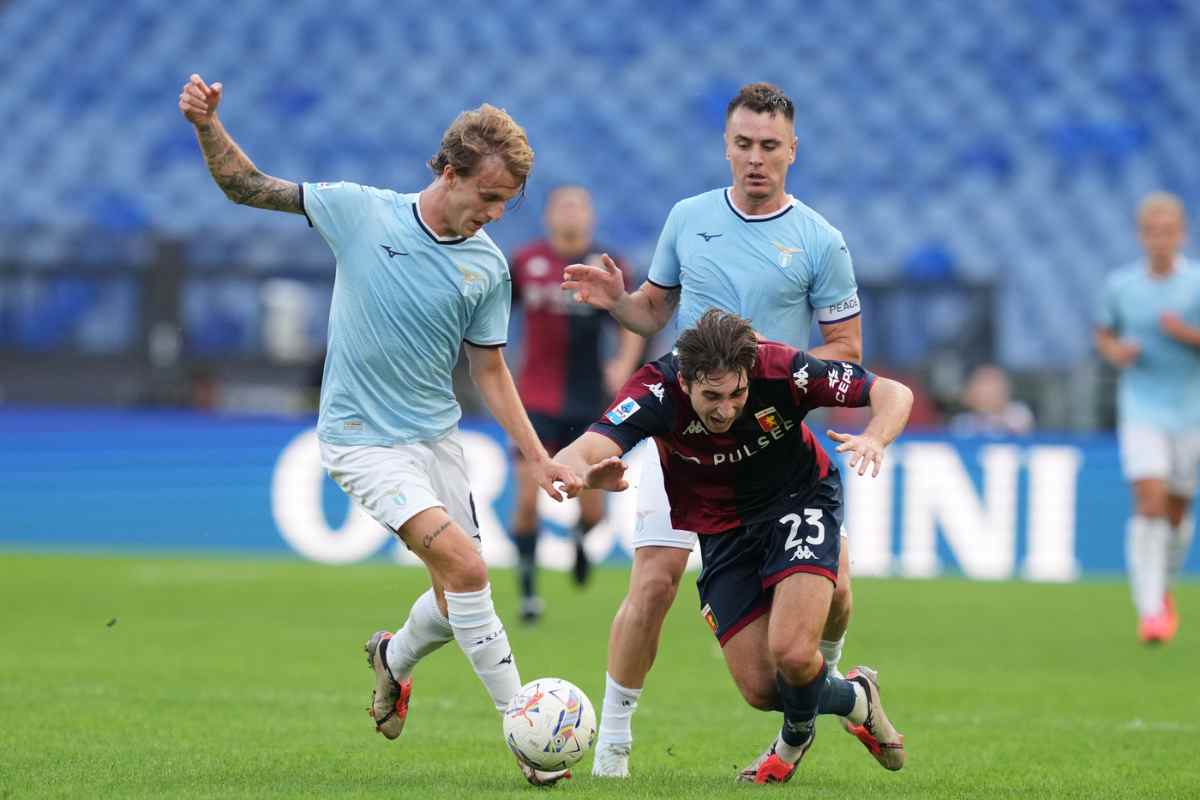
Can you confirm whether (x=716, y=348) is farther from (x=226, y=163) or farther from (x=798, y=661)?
(x=226, y=163)

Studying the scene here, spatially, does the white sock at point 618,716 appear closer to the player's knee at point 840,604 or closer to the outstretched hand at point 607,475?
the player's knee at point 840,604

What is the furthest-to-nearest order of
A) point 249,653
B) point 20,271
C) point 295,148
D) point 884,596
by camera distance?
point 295,148
point 20,271
point 884,596
point 249,653

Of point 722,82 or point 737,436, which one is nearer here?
point 737,436

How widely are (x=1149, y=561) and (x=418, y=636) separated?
17.7ft

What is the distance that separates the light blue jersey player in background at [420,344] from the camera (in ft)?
18.0

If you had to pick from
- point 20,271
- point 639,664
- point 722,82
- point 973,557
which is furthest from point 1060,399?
point 639,664

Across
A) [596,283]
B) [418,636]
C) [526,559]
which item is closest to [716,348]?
[596,283]

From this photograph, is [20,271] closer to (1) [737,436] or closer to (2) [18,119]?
(2) [18,119]

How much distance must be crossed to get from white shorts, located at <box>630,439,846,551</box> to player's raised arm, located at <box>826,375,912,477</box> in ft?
1.92

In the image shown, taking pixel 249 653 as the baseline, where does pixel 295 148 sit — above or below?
above

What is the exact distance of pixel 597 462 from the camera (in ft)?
16.7

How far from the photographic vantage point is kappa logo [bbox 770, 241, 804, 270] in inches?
227

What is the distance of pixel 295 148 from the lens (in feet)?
68.5

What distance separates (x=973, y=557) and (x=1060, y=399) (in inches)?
94.8
